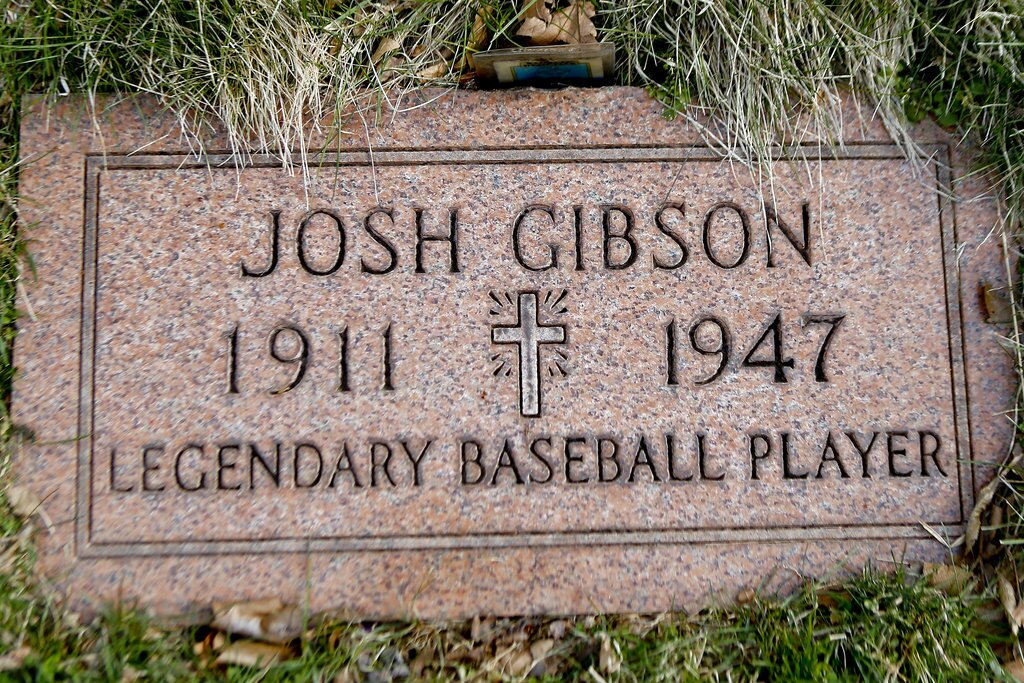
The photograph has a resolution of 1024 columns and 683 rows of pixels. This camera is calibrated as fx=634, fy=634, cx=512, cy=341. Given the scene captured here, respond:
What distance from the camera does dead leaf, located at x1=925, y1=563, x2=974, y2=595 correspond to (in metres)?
1.73

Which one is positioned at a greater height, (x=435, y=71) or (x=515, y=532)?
(x=435, y=71)

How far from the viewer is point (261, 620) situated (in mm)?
1666

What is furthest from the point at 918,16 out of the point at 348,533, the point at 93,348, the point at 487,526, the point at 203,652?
the point at 203,652

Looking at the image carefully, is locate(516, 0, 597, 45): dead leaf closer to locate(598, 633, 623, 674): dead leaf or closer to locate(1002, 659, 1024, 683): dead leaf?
locate(598, 633, 623, 674): dead leaf

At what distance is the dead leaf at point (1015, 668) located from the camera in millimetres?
1680

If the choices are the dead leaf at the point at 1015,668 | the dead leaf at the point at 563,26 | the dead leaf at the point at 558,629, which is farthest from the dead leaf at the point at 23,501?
the dead leaf at the point at 1015,668

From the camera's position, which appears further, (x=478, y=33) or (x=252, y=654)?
(x=478, y=33)

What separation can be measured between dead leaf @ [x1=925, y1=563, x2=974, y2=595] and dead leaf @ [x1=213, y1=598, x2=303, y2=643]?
1718mm

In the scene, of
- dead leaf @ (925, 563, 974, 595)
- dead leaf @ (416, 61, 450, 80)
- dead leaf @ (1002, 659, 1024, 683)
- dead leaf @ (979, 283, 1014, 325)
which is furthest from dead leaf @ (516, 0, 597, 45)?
dead leaf @ (1002, 659, 1024, 683)

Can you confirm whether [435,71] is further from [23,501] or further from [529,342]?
[23,501]

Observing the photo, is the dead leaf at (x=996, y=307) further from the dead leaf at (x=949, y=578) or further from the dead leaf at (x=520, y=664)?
the dead leaf at (x=520, y=664)

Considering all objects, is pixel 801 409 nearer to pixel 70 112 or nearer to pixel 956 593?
pixel 956 593

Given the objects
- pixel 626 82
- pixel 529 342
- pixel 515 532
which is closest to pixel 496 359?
pixel 529 342

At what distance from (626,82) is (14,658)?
87.9 inches
